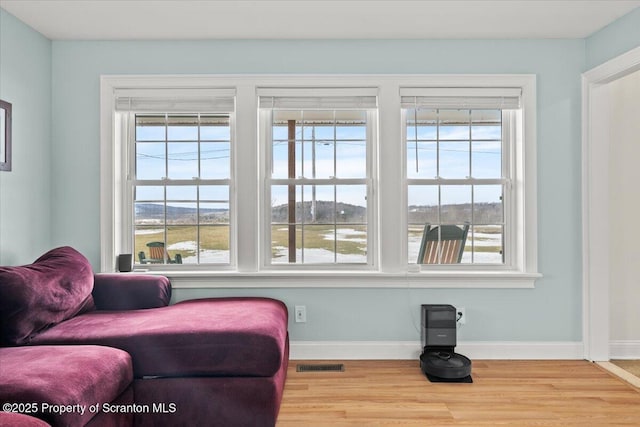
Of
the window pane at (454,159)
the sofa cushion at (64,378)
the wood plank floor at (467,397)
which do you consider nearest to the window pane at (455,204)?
the window pane at (454,159)

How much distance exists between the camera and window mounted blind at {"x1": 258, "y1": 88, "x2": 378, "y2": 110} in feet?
11.4

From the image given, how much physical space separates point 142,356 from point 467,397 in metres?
1.91

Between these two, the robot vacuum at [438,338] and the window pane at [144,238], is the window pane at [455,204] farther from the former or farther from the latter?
the window pane at [144,238]

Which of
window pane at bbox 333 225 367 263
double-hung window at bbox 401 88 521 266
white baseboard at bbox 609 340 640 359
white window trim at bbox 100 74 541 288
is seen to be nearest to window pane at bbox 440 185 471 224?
double-hung window at bbox 401 88 521 266

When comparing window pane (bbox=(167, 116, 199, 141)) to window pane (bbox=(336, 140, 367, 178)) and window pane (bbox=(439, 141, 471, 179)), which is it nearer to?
window pane (bbox=(336, 140, 367, 178))

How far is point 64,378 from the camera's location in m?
1.81

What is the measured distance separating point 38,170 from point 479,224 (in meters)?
3.38

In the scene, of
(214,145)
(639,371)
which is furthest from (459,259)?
(214,145)

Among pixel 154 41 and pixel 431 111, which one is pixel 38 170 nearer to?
pixel 154 41

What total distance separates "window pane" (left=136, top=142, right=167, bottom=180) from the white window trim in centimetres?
20

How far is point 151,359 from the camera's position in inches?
92.4

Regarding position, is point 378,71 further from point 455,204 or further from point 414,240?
point 414,240

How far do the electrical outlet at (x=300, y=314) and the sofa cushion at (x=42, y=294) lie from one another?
1.43 meters

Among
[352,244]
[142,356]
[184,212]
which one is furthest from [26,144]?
[352,244]
